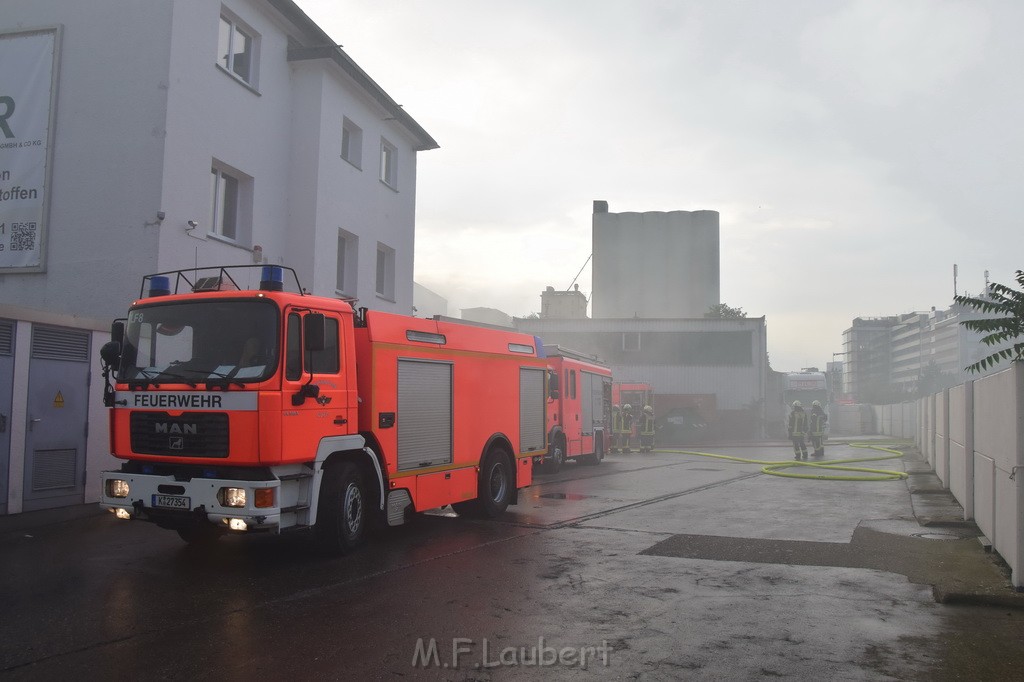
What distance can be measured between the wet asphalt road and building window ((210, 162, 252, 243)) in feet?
20.2

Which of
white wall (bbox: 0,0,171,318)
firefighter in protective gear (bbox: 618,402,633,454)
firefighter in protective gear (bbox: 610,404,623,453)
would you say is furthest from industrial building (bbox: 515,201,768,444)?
white wall (bbox: 0,0,171,318)

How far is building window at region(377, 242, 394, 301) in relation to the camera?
20.3m

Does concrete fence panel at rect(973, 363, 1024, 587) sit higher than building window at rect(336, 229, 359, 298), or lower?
lower

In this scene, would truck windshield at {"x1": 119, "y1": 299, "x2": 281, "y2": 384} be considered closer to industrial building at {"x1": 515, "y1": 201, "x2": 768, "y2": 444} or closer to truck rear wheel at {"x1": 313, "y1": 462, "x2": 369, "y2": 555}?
truck rear wheel at {"x1": 313, "y1": 462, "x2": 369, "y2": 555}

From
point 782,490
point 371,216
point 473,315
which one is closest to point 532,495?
point 782,490

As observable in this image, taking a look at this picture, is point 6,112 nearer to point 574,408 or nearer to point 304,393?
point 304,393

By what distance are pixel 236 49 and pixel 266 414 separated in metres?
10.6

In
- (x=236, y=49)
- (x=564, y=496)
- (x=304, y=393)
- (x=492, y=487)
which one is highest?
(x=236, y=49)

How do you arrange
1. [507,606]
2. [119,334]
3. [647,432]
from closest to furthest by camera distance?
[507,606]
[119,334]
[647,432]

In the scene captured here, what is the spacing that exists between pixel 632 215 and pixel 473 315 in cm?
5237

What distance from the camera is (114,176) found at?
43.1 ft

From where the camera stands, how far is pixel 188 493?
7.21 meters

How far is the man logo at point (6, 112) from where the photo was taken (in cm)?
1408

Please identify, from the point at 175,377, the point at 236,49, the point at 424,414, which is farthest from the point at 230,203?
the point at 175,377
